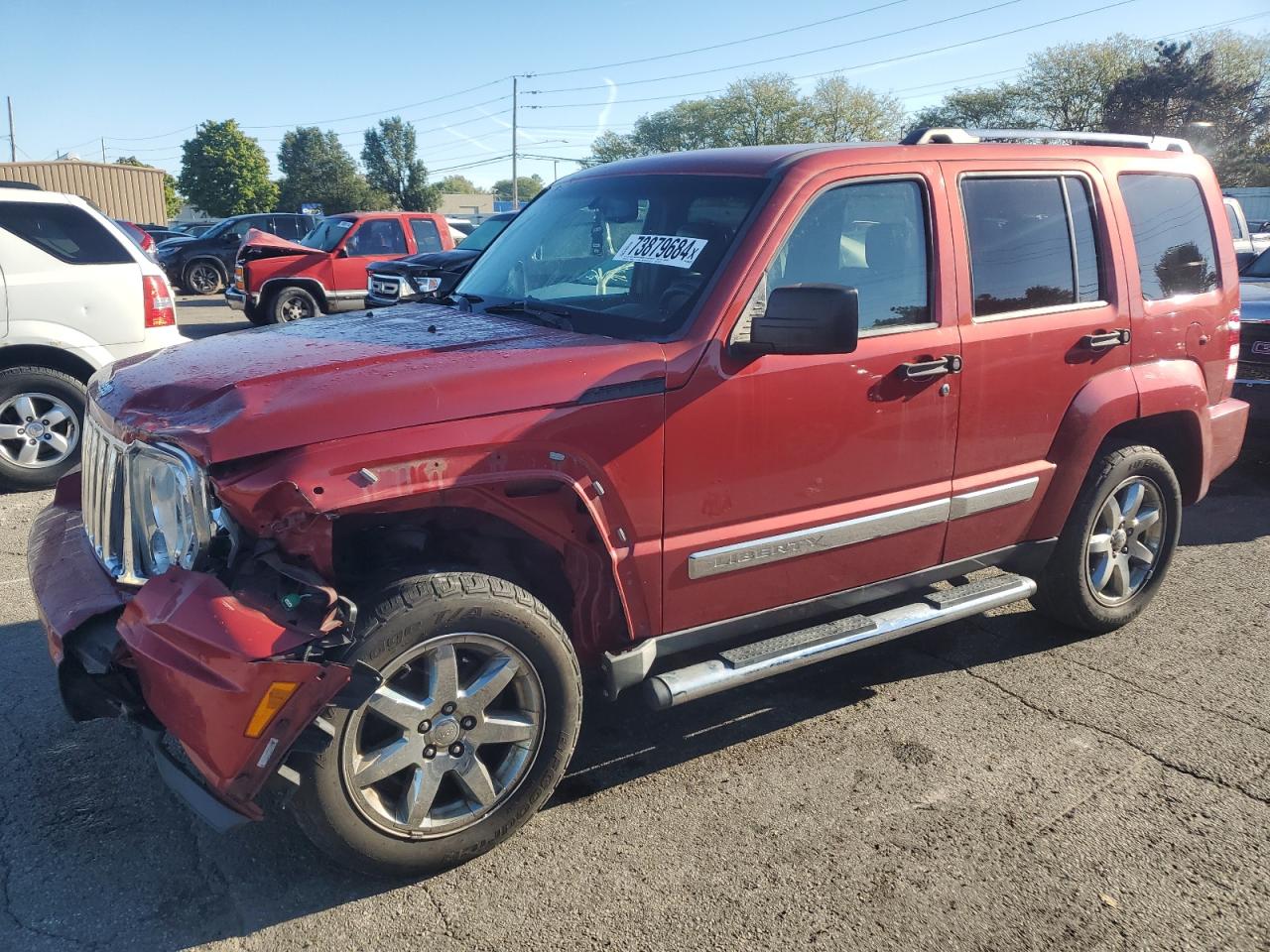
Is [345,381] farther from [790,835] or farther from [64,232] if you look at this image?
[64,232]

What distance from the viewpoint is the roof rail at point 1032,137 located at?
3.88 meters

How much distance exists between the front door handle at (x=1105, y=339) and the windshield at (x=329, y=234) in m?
12.6

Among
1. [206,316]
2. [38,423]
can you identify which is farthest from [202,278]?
[38,423]

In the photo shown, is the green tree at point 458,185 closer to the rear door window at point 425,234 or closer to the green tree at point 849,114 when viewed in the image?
the green tree at point 849,114

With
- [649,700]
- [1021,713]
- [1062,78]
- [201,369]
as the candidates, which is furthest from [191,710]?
[1062,78]

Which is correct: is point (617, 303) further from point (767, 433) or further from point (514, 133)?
point (514, 133)

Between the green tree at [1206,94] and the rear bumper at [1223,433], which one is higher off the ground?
the green tree at [1206,94]

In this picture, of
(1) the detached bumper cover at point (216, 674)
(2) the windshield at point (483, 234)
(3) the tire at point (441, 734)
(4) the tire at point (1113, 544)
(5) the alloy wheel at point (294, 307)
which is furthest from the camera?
(5) the alloy wheel at point (294, 307)

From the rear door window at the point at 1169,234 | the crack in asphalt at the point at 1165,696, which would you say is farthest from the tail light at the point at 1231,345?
the crack in asphalt at the point at 1165,696

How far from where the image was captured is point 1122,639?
14.9 feet

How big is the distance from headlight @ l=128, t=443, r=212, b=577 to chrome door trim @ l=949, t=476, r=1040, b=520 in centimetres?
266

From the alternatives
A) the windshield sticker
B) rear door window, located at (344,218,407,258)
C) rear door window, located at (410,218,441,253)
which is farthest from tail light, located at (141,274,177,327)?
rear door window, located at (410,218,441,253)

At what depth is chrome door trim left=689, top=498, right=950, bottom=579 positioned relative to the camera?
3182 mm

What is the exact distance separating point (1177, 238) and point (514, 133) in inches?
2857
